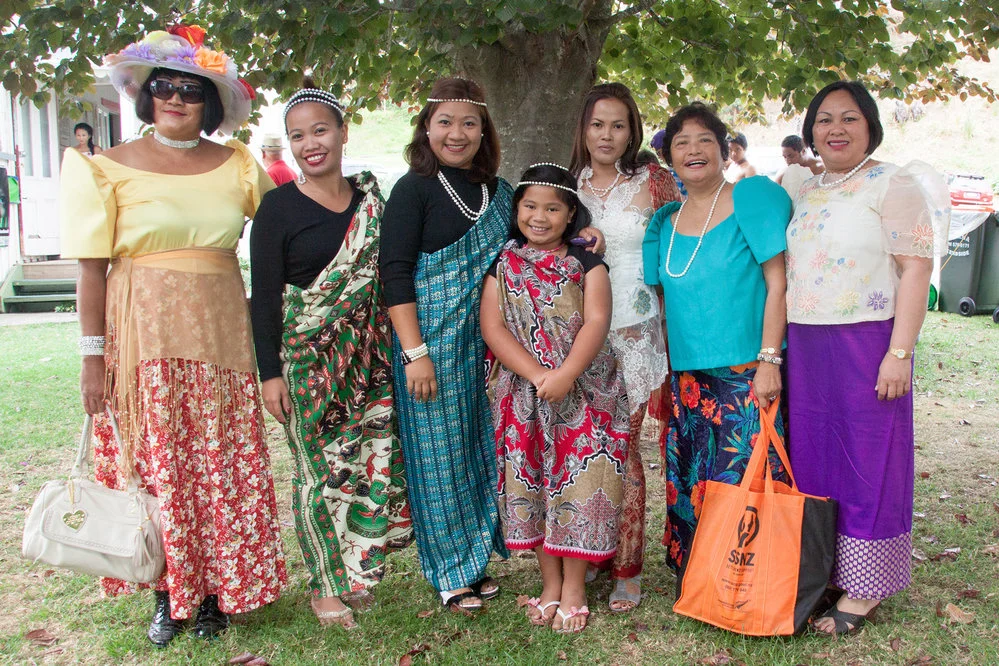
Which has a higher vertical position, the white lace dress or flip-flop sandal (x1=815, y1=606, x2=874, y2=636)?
the white lace dress

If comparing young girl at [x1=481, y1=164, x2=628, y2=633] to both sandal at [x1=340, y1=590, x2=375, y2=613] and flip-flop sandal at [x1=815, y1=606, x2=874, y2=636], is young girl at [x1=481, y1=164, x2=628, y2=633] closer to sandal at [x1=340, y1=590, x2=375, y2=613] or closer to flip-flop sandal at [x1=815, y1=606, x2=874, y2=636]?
sandal at [x1=340, y1=590, x2=375, y2=613]

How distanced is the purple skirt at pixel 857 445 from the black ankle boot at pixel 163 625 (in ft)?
7.95

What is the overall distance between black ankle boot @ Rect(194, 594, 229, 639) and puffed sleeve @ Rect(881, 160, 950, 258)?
2733mm

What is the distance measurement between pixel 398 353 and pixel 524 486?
68cm

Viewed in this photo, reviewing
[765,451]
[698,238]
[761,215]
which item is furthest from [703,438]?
[761,215]

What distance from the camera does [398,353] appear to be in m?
3.13

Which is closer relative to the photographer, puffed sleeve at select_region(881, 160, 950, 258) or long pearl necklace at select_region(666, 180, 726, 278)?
puffed sleeve at select_region(881, 160, 950, 258)

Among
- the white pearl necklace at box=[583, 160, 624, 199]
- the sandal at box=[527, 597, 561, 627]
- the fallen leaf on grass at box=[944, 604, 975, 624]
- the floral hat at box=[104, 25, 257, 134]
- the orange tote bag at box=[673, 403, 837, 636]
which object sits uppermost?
the floral hat at box=[104, 25, 257, 134]

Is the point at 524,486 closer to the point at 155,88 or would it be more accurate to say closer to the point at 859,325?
the point at 859,325

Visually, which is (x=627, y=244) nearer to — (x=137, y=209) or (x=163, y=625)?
(x=137, y=209)

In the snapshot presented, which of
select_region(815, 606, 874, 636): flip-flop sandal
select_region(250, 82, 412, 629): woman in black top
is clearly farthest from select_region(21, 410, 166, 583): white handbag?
select_region(815, 606, 874, 636): flip-flop sandal

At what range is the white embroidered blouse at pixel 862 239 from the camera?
2758 millimetres

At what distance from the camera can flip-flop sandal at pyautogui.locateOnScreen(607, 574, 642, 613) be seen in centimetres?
325


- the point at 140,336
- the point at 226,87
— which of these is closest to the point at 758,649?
the point at 140,336
